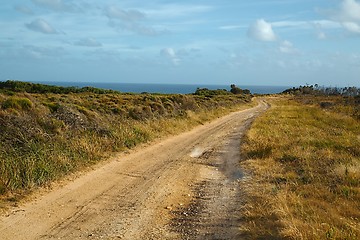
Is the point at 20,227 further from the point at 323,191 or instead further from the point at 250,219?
the point at 323,191

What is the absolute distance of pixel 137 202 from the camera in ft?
26.4

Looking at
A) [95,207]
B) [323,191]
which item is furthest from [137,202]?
[323,191]

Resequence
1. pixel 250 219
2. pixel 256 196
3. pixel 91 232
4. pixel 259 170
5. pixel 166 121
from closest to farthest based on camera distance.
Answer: pixel 91 232 → pixel 250 219 → pixel 256 196 → pixel 259 170 → pixel 166 121

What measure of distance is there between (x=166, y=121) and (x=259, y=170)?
408 inches

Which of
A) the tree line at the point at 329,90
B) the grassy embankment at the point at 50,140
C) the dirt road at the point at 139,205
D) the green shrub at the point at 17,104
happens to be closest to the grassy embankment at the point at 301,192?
the dirt road at the point at 139,205

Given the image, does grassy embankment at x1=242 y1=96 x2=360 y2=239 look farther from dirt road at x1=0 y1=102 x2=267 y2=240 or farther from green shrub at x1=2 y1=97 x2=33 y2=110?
green shrub at x1=2 y1=97 x2=33 y2=110

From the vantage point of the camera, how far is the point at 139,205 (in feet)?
25.7

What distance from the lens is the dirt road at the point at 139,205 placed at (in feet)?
21.1

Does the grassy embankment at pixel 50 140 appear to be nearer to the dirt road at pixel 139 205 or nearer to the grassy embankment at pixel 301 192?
the dirt road at pixel 139 205

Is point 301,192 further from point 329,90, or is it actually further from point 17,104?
point 329,90

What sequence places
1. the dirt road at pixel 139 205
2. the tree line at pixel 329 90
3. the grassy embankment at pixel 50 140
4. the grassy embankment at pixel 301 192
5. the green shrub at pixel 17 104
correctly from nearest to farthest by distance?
the grassy embankment at pixel 301 192 < the dirt road at pixel 139 205 < the grassy embankment at pixel 50 140 < the green shrub at pixel 17 104 < the tree line at pixel 329 90

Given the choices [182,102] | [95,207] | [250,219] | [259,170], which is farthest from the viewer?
[182,102]

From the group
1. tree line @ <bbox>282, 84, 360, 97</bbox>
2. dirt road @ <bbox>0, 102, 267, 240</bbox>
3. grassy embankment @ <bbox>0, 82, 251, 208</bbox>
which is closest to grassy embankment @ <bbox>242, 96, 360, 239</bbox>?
dirt road @ <bbox>0, 102, 267, 240</bbox>

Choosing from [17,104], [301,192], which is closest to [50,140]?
[17,104]
